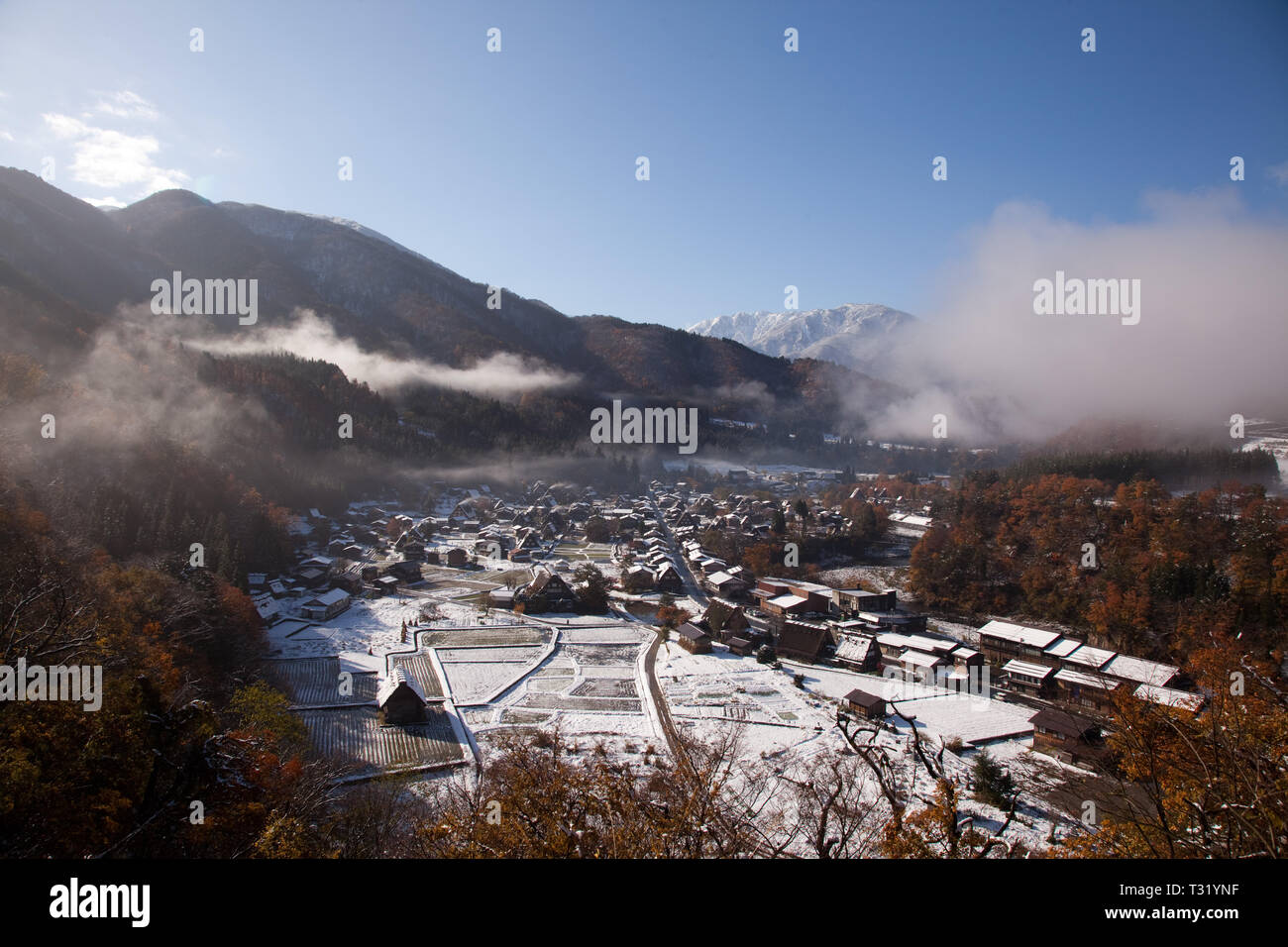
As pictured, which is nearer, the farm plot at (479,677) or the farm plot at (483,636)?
the farm plot at (479,677)

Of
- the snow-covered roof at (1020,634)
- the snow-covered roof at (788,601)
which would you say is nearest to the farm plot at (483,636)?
the snow-covered roof at (788,601)

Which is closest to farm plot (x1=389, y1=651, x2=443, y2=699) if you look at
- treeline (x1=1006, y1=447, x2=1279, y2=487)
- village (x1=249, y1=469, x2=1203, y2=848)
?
village (x1=249, y1=469, x2=1203, y2=848)

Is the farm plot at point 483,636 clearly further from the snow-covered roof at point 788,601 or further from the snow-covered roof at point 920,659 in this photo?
the snow-covered roof at point 920,659

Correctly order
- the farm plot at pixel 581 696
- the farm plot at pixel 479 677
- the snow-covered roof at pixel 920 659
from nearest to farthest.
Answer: the farm plot at pixel 581 696 → the farm plot at pixel 479 677 → the snow-covered roof at pixel 920 659

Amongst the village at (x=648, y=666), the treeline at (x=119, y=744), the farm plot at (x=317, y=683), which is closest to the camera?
the treeline at (x=119, y=744)

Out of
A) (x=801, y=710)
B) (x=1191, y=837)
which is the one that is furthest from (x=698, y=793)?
(x=801, y=710)

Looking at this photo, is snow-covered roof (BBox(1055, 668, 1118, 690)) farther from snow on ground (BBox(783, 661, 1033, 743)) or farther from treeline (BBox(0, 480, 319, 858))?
treeline (BBox(0, 480, 319, 858))

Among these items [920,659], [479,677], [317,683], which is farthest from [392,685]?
[920,659]

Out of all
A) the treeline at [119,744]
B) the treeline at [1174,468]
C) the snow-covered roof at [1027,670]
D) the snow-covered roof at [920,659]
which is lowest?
the snow-covered roof at [1027,670]
